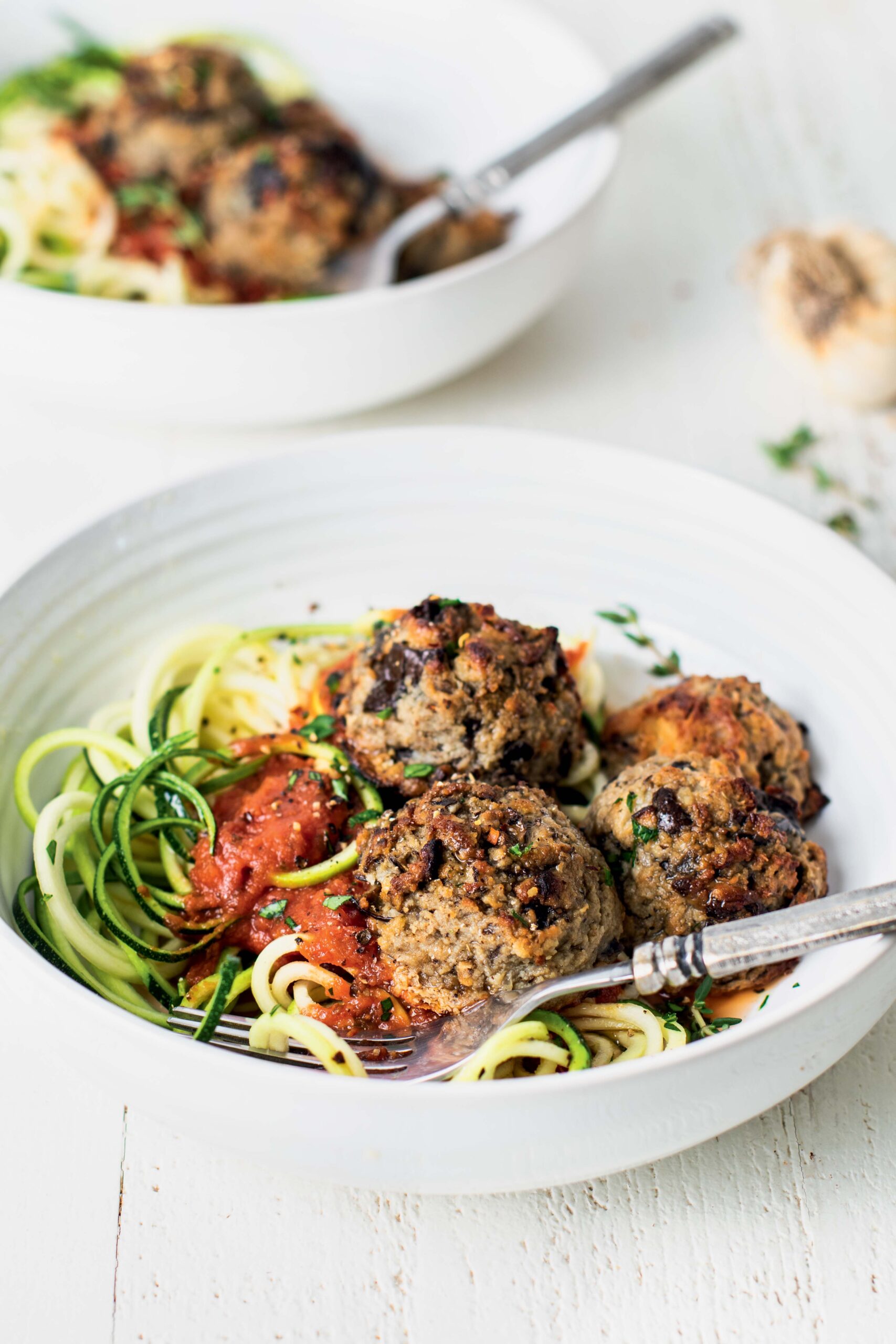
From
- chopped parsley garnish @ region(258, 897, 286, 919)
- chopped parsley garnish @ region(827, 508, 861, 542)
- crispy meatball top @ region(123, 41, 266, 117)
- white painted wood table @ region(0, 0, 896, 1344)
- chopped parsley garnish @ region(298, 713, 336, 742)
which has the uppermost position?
crispy meatball top @ region(123, 41, 266, 117)

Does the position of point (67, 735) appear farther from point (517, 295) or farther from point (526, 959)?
point (517, 295)

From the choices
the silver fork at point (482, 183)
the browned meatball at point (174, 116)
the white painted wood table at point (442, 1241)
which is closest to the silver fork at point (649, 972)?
the white painted wood table at point (442, 1241)

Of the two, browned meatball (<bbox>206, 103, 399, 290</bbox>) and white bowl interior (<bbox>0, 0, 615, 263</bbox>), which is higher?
white bowl interior (<bbox>0, 0, 615, 263</bbox>)

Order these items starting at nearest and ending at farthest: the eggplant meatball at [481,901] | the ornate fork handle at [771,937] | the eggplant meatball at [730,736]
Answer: the ornate fork handle at [771,937] → the eggplant meatball at [481,901] → the eggplant meatball at [730,736]

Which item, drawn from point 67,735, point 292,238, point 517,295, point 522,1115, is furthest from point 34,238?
point 522,1115

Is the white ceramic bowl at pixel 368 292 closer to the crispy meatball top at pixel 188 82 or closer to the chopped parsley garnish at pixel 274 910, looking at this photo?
the crispy meatball top at pixel 188 82

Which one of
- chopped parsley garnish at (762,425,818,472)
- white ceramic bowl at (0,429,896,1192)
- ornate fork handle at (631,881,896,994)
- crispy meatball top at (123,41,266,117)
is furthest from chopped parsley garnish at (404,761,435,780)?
crispy meatball top at (123,41,266,117)

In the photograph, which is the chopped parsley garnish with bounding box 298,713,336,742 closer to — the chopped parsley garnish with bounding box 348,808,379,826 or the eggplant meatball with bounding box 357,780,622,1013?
the chopped parsley garnish with bounding box 348,808,379,826
